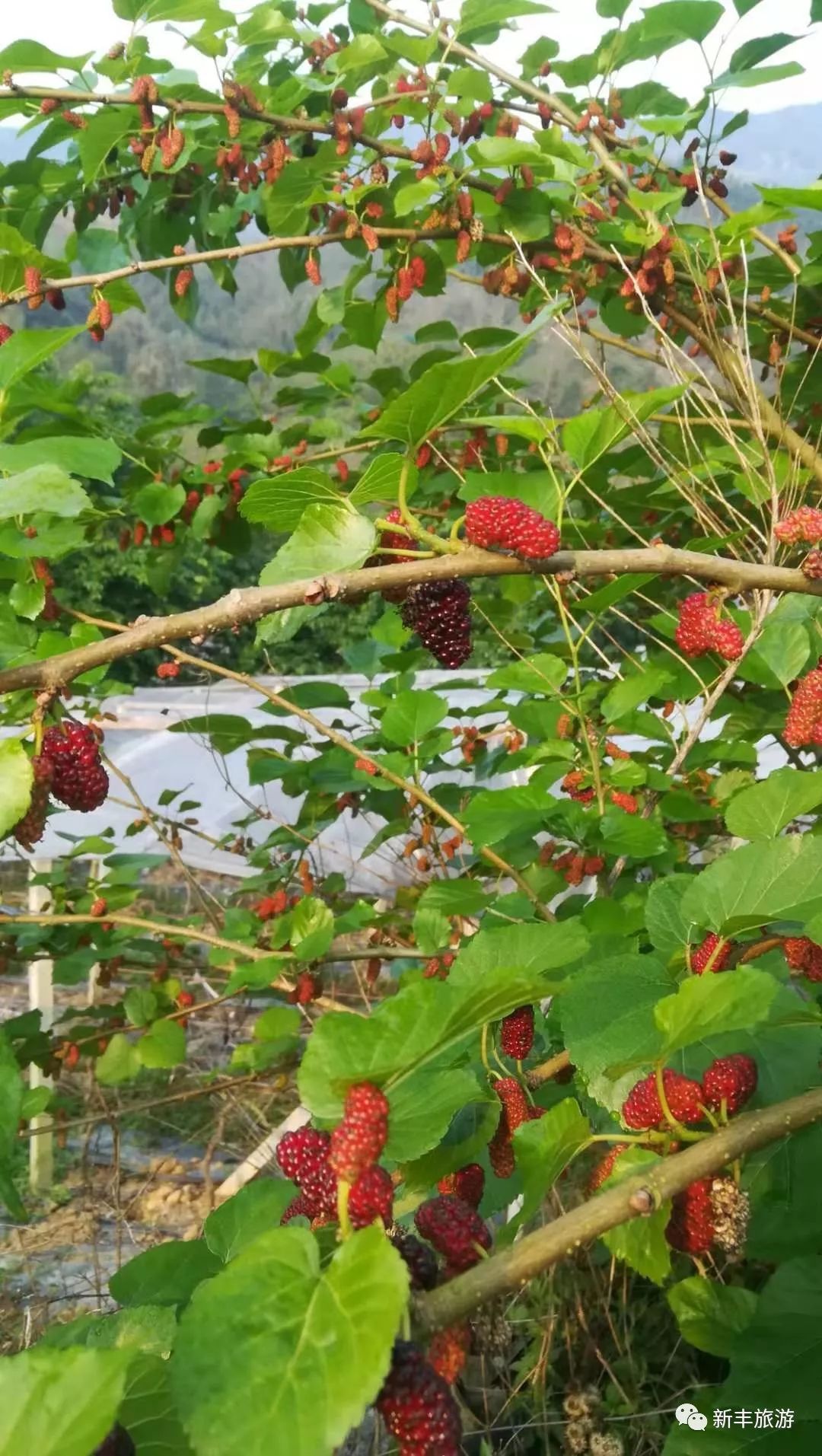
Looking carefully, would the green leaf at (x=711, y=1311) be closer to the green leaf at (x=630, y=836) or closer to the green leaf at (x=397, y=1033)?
the green leaf at (x=630, y=836)

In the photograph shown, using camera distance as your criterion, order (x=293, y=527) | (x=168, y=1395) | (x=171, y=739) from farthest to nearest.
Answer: (x=171, y=739), (x=293, y=527), (x=168, y=1395)

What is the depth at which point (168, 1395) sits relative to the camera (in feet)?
0.81

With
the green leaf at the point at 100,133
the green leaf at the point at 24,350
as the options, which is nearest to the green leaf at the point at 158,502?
the green leaf at the point at 100,133

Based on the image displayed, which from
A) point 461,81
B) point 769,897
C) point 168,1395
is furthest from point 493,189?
point 168,1395

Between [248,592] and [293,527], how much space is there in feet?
0.48

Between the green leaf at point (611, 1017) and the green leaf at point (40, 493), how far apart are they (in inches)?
10.1

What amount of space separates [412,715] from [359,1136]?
712 millimetres

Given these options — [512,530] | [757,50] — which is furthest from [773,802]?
[757,50]

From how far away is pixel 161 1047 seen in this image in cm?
131

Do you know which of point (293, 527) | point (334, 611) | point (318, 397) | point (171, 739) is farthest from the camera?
point (334, 611)

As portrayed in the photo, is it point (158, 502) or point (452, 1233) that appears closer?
point (452, 1233)

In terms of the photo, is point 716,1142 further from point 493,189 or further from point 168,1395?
point 493,189

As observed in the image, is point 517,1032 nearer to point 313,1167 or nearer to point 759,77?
point 313,1167

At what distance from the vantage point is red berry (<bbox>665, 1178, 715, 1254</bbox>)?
1.16 ft
